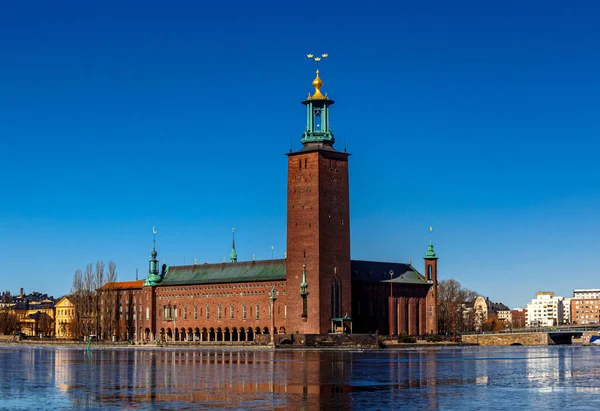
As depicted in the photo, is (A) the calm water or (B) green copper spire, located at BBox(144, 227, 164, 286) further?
(B) green copper spire, located at BBox(144, 227, 164, 286)

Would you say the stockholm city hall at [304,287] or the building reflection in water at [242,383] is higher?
the stockholm city hall at [304,287]

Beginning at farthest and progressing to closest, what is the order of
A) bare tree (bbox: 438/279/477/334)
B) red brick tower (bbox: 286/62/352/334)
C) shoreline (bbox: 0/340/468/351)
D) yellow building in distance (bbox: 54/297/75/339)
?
1. yellow building in distance (bbox: 54/297/75/339)
2. bare tree (bbox: 438/279/477/334)
3. red brick tower (bbox: 286/62/352/334)
4. shoreline (bbox: 0/340/468/351)

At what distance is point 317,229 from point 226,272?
2524cm

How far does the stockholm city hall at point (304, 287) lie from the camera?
114 metres

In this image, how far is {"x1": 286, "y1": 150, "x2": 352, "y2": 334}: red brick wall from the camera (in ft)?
373

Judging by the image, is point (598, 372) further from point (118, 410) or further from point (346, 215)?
point (346, 215)

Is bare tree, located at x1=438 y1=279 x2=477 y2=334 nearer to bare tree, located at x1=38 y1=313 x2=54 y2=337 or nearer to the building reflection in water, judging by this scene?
bare tree, located at x1=38 y1=313 x2=54 y2=337

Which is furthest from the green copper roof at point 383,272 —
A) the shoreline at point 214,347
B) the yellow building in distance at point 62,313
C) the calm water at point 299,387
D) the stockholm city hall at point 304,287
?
the yellow building in distance at point 62,313

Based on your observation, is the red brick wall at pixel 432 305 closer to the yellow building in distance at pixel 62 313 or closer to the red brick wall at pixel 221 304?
the red brick wall at pixel 221 304

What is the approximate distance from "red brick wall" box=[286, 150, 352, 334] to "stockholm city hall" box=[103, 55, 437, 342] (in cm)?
11

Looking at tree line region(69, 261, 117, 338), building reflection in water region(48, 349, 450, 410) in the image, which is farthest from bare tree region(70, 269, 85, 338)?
building reflection in water region(48, 349, 450, 410)

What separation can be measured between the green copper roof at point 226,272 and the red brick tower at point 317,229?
776 cm

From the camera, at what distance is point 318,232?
113812 mm

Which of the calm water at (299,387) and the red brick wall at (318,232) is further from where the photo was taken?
the red brick wall at (318,232)
